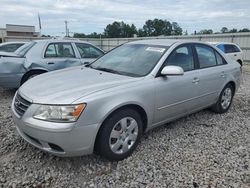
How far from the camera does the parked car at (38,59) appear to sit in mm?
5570

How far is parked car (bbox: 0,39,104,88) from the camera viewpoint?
18.3 feet

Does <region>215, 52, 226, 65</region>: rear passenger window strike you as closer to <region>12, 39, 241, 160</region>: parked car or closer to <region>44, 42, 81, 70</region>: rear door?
<region>12, 39, 241, 160</region>: parked car

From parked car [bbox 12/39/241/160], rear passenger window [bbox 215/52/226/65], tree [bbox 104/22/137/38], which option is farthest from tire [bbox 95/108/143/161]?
tree [bbox 104/22/137/38]

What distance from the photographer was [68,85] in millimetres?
2916

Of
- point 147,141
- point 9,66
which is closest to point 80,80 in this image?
point 147,141

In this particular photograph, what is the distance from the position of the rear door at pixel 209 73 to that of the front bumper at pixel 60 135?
231 centimetres

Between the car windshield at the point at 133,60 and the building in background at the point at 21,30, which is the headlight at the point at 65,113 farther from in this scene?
the building in background at the point at 21,30

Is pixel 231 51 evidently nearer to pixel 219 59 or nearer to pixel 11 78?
pixel 219 59

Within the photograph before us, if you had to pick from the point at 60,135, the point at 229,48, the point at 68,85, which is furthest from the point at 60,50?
the point at 229,48

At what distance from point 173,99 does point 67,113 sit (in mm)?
1690

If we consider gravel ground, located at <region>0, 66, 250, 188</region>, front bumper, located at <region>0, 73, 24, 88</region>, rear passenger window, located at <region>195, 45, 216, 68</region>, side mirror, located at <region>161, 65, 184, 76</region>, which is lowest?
gravel ground, located at <region>0, 66, 250, 188</region>

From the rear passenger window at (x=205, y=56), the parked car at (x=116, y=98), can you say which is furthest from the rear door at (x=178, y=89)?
the rear passenger window at (x=205, y=56)

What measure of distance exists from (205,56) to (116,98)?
2.36 m

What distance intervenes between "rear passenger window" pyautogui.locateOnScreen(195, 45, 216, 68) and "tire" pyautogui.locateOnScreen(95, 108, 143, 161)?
1.83 m
